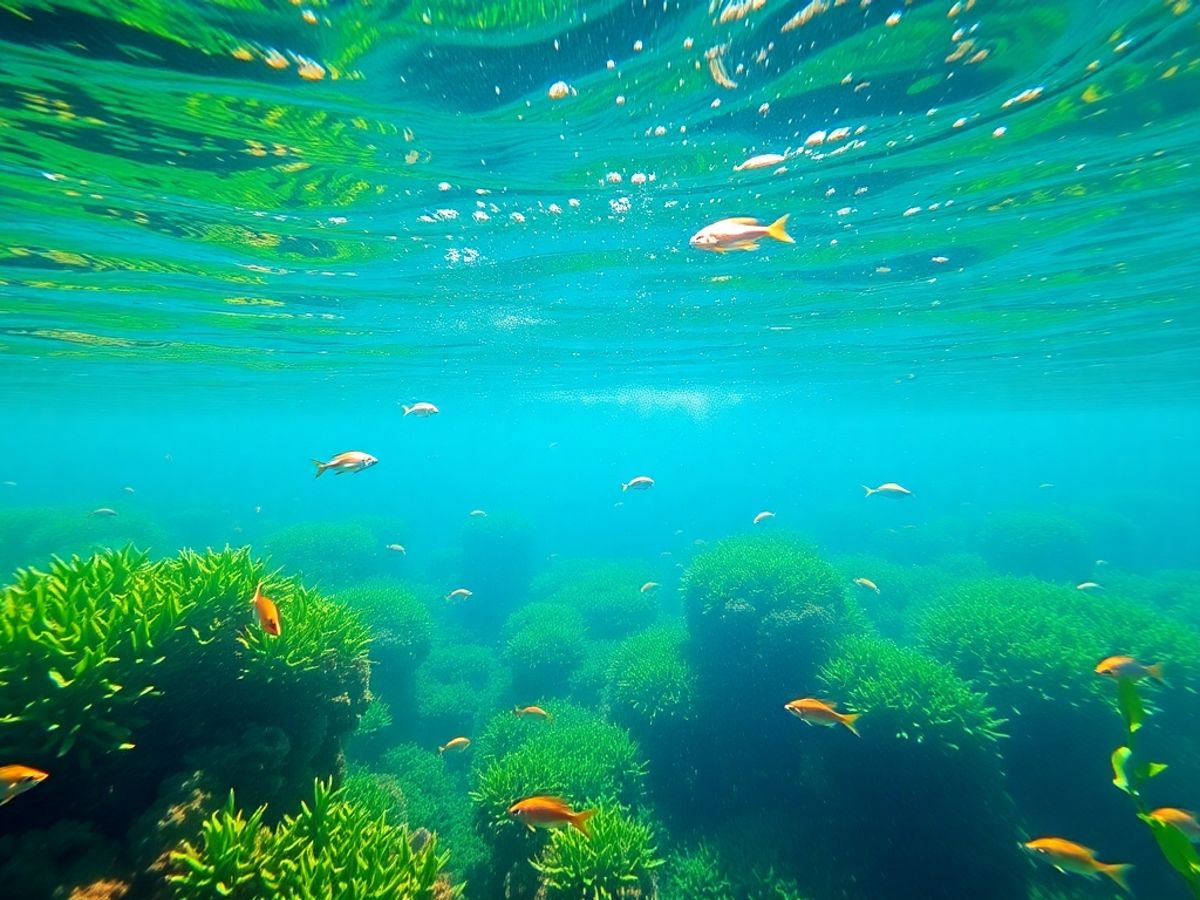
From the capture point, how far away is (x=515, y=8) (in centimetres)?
629

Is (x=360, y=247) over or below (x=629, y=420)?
over

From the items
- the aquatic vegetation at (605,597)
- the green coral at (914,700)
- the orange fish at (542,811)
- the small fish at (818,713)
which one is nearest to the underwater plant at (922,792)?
the green coral at (914,700)

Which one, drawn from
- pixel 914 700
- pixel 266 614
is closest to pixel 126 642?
pixel 266 614

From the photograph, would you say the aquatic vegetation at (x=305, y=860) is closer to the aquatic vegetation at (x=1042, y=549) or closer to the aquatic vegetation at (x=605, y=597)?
the aquatic vegetation at (x=605, y=597)

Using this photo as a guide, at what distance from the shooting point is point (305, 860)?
466 centimetres

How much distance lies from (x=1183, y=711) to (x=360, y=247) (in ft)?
73.8

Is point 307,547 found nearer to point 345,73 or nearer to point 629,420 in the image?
point 345,73

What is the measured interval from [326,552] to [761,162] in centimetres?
2632

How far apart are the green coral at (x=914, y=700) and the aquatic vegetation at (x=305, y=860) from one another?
26.1 feet

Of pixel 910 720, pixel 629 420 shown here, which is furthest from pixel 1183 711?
pixel 629 420

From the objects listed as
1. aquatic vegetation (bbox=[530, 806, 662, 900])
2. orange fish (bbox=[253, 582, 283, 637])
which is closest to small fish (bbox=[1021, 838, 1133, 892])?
aquatic vegetation (bbox=[530, 806, 662, 900])

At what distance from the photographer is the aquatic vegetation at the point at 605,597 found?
22859 mm

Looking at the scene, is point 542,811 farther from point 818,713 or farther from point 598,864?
point 818,713

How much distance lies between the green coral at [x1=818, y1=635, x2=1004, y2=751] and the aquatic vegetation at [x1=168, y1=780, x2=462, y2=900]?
7.97 metres
